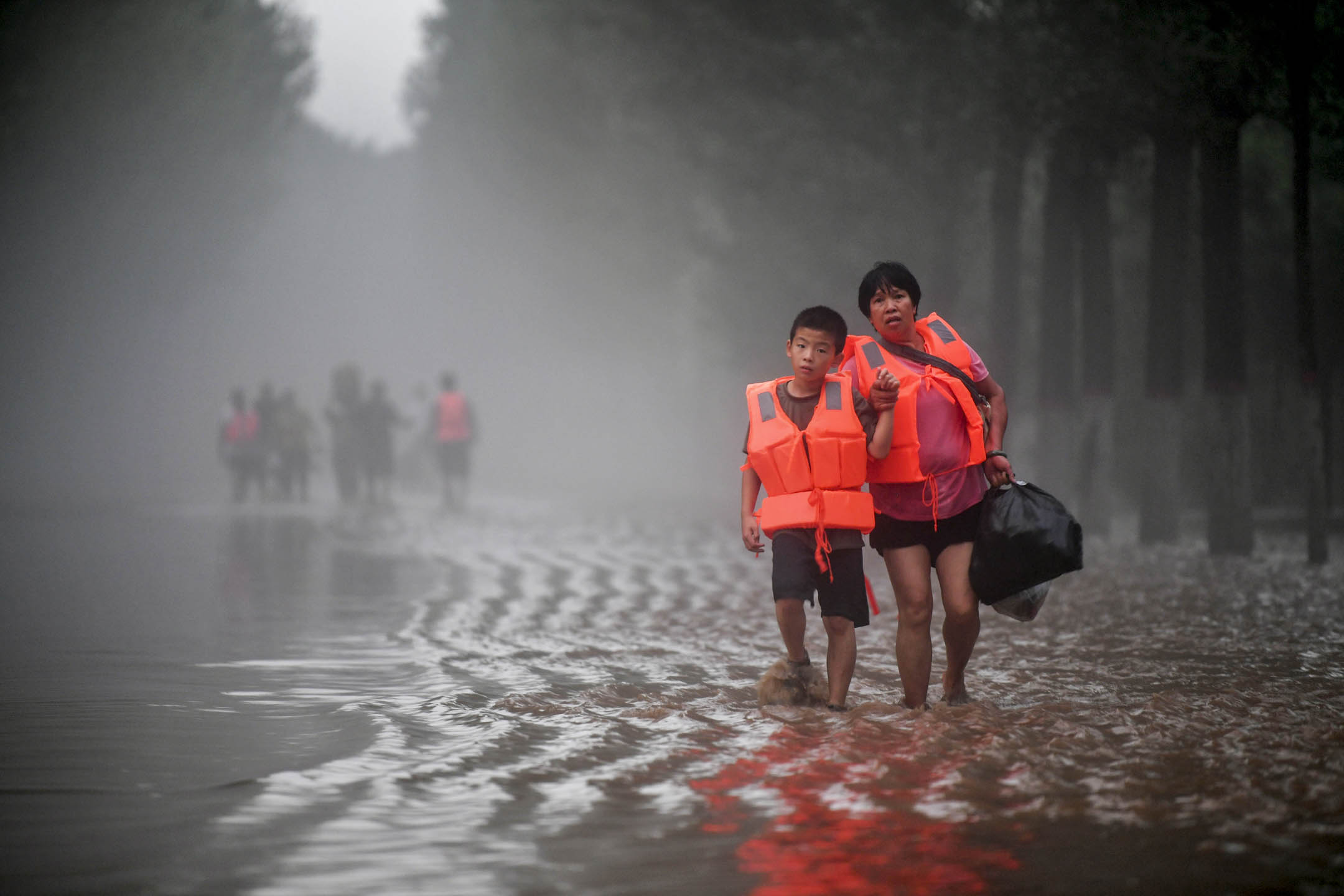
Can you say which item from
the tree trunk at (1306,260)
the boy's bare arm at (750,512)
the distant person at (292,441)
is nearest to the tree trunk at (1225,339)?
the tree trunk at (1306,260)

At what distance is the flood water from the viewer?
4.20 m

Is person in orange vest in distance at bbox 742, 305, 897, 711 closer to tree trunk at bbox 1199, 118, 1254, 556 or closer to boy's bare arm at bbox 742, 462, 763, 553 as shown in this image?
boy's bare arm at bbox 742, 462, 763, 553

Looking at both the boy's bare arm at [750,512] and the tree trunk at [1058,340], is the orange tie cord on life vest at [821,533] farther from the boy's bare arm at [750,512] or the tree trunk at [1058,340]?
the tree trunk at [1058,340]

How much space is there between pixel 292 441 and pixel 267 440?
525 millimetres

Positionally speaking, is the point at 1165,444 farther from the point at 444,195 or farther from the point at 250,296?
the point at 250,296

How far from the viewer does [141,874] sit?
413cm

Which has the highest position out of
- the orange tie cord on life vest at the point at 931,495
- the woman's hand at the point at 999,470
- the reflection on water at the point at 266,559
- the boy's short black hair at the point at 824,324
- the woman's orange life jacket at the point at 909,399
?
the boy's short black hair at the point at 824,324

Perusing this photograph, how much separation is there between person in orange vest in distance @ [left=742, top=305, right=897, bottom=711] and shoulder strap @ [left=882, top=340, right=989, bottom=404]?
0.22m

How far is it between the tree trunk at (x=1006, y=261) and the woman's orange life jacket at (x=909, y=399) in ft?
40.7

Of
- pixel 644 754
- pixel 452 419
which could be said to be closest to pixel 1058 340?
pixel 452 419

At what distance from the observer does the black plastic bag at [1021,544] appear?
598 centimetres

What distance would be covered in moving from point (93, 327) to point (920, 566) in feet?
121

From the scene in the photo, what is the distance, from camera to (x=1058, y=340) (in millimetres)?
18312

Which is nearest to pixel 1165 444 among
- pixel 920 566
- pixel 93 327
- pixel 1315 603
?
pixel 1315 603
